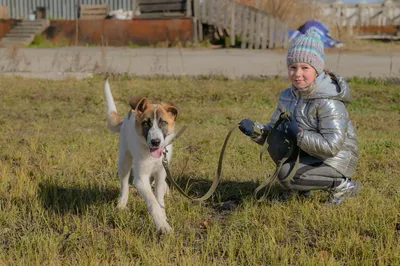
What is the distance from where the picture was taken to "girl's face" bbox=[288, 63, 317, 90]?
161 inches

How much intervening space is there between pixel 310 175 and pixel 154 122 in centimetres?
128

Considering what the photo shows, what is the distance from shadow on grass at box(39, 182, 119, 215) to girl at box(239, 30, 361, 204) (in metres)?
1.41

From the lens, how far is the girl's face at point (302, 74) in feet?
13.5

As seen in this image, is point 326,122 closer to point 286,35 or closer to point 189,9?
point 286,35

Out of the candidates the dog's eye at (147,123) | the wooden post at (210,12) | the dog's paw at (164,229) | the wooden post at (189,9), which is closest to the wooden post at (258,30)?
the wooden post at (210,12)

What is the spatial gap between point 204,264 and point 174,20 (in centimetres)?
1915

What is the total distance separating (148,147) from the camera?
409 centimetres

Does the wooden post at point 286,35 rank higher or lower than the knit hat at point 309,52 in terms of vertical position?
lower

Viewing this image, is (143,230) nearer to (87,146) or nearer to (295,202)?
(295,202)

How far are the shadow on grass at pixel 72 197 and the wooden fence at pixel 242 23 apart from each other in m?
15.5

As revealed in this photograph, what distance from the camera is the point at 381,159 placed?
5887 mm

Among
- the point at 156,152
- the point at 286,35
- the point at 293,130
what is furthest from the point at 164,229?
the point at 286,35

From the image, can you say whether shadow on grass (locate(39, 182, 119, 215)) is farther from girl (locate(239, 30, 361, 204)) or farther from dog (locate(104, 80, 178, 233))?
girl (locate(239, 30, 361, 204))

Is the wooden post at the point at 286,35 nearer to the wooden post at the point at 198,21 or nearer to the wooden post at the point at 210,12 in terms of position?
the wooden post at the point at 210,12
